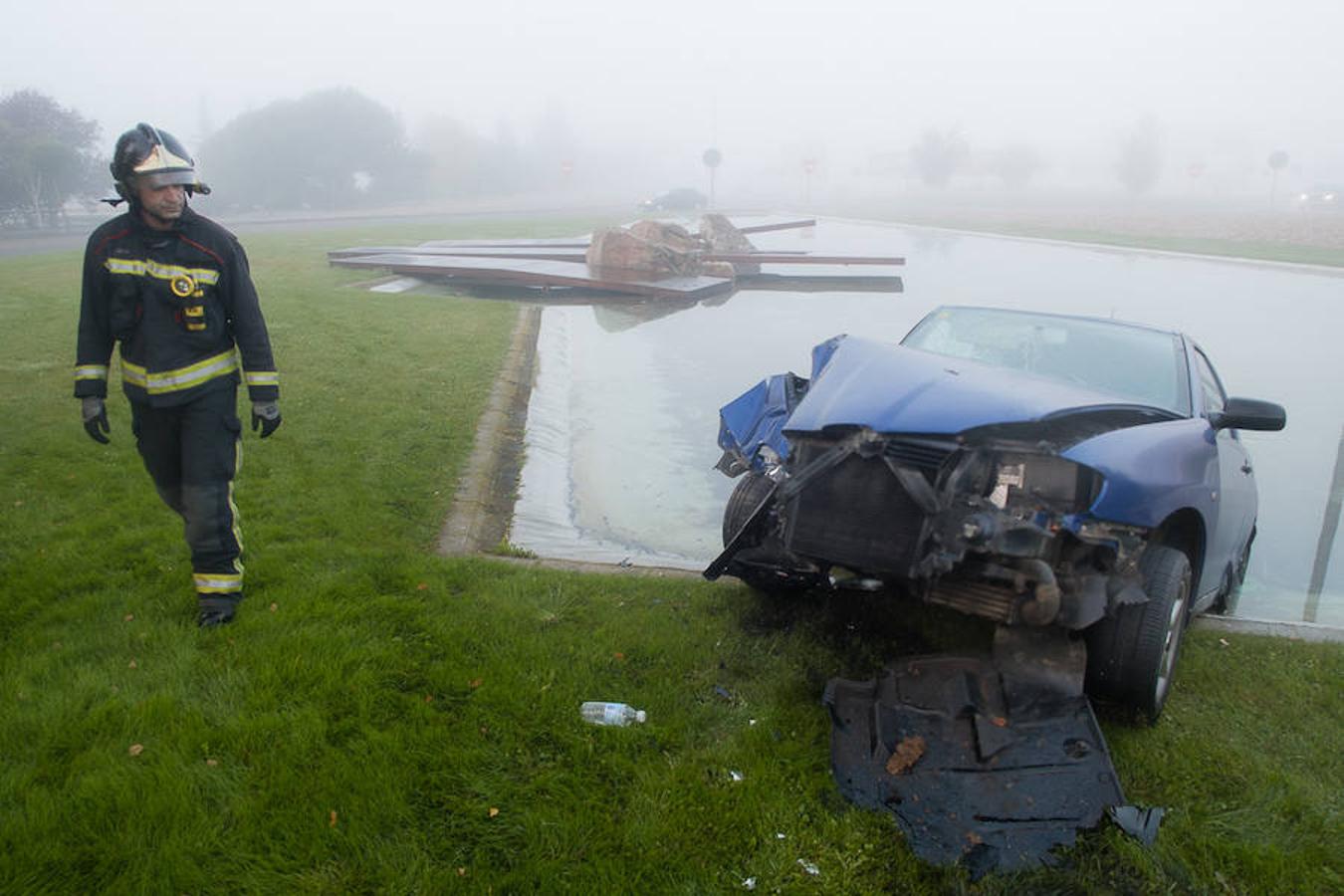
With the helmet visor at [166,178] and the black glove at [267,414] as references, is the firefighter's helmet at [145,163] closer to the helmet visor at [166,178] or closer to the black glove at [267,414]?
the helmet visor at [166,178]

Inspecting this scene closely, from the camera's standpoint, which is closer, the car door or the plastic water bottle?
the plastic water bottle

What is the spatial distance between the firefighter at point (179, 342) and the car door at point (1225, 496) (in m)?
4.05

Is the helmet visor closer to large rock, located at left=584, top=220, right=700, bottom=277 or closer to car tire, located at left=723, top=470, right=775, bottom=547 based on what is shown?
car tire, located at left=723, top=470, right=775, bottom=547

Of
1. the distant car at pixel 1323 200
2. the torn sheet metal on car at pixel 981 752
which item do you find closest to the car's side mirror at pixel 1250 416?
the torn sheet metal on car at pixel 981 752

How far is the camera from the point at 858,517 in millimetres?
3156

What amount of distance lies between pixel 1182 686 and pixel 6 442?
7254 mm

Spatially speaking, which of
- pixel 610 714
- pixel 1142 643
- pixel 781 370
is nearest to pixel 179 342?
pixel 610 714

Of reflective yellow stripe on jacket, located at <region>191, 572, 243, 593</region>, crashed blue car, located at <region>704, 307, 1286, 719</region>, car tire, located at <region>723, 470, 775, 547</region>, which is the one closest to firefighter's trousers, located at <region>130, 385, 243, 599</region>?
reflective yellow stripe on jacket, located at <region>191, 572, 243, 593</region>

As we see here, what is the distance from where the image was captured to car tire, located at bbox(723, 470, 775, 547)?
4316 millimetres

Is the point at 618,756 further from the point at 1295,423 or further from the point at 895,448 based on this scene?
the point at 1295,423

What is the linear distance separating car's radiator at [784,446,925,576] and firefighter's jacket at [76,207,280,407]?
2344 millimetres

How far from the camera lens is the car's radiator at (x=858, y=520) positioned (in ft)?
10.1

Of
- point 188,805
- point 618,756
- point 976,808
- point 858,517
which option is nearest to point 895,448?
point 858,517

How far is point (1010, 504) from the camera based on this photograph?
3.15 m
